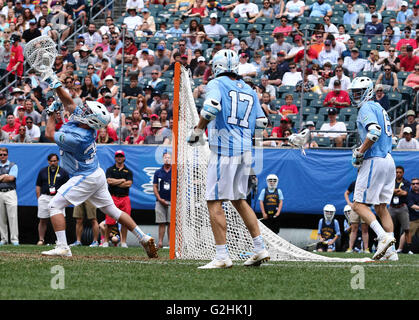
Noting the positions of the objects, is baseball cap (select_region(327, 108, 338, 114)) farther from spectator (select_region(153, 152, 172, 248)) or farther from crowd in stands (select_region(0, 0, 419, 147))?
spectator (select_region(153, 152, 172, 248))

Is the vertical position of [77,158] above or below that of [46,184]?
above

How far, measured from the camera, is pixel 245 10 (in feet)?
66.4

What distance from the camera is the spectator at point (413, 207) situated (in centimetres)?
1603

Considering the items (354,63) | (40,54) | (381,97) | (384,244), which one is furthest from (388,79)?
(40,54)

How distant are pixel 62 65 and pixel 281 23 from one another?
5079 millimetres

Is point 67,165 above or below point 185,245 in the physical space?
above

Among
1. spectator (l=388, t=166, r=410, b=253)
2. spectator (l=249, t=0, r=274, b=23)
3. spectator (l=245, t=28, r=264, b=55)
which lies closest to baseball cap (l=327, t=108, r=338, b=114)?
spectator (l=388, t=166, r=410, b=253)

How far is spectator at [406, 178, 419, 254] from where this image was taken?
16.0m

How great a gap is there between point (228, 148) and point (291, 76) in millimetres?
8554

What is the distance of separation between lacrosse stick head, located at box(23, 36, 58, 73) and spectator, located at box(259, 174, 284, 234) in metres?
6.62

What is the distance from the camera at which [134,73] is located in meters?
17.3

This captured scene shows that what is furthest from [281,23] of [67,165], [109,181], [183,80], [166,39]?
[67,165]

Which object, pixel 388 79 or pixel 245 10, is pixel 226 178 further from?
pixel 245 10
